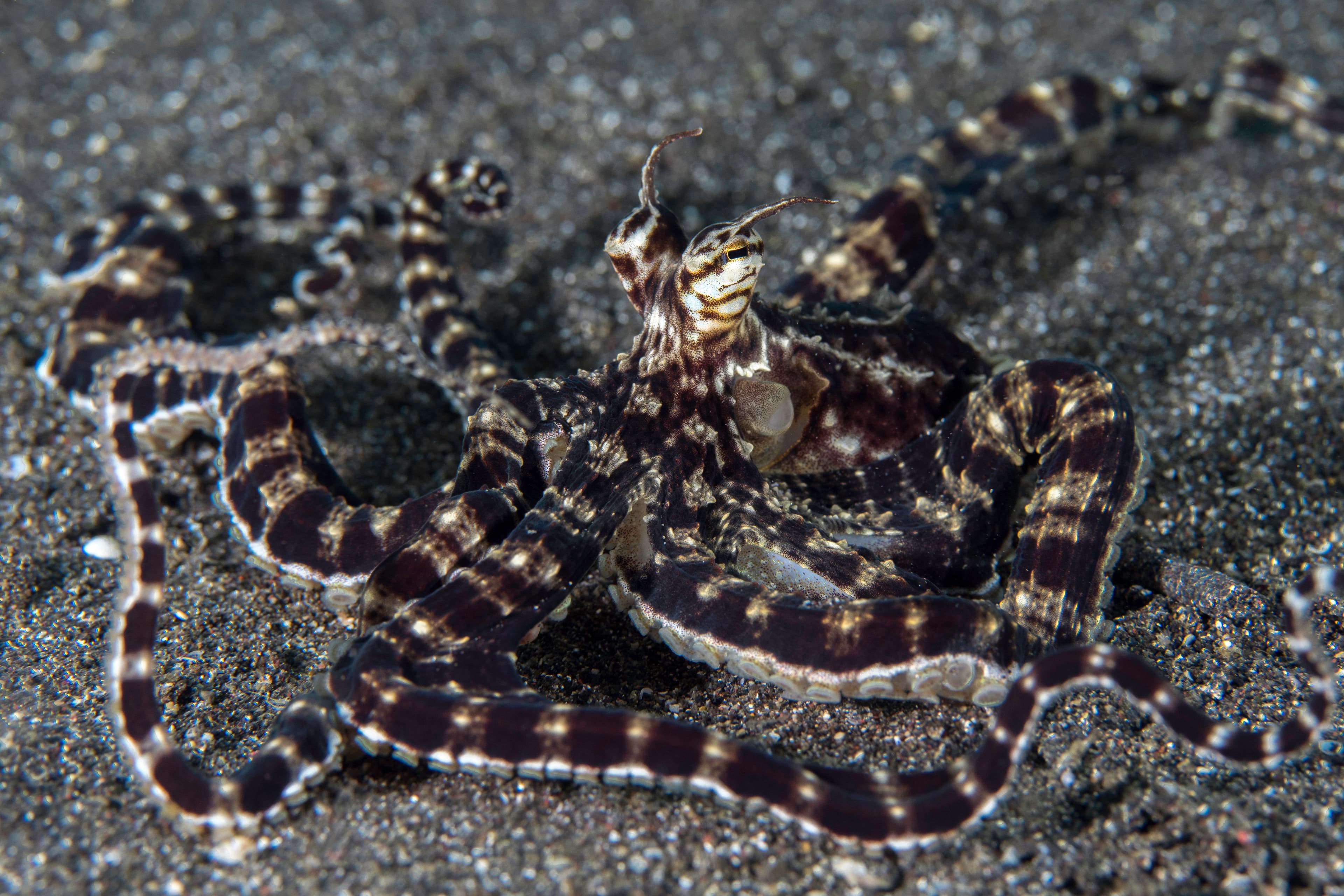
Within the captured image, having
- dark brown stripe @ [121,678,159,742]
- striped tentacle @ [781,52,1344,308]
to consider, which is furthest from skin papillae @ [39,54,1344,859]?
striped tentacle @ [781,52,1344,308]

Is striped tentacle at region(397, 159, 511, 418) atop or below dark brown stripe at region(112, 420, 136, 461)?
below

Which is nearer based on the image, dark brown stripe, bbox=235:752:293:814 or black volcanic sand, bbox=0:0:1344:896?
dark brown stripe, bbox=235:752:293:814

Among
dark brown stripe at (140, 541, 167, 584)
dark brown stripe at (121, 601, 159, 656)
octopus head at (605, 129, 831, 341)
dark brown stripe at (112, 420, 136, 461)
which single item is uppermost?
octopus head at (605, 129, 831, 341)

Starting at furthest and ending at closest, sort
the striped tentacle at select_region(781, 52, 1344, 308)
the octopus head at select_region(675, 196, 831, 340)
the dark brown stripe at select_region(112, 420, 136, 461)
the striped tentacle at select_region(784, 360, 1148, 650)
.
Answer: the striped tentacle at select_region(781, 52, 1344, 308) → the striped tentacle at select_region(784, 360, 1148, 650) → the octopus head at select_region(675, 196, 831, 340) → the dark brown stripe at select_region(112, 420, 136, 461)

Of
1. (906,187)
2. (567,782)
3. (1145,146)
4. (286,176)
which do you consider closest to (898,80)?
(1145,146)

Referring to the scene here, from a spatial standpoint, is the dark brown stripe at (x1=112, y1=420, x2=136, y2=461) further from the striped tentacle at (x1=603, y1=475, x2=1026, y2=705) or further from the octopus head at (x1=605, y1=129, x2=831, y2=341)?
the octopus head at (x1=605, y1=129, x2=831, y2=341)

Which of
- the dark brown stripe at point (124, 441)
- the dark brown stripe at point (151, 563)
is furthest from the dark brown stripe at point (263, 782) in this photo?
the dark brown stripe at point (124, 441)

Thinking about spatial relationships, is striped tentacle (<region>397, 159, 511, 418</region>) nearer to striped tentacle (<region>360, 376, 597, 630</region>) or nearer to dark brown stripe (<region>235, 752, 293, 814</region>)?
striped tentacle (<region>360, 376, 597, 630</region>)

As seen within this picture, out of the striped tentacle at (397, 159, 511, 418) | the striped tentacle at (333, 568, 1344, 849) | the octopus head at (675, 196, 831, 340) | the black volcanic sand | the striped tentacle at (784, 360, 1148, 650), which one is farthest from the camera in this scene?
the striped tentacle at (397, 159, 511, 418)

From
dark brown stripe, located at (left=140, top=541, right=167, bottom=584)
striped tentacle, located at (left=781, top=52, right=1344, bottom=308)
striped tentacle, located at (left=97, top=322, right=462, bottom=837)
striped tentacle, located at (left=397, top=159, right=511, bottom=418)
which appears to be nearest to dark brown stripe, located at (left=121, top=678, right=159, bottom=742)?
striped tentacle, located at (left=97, top=322, right=462, bottom=837)
